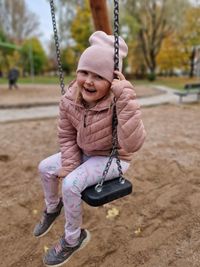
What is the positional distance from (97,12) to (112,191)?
3.19m

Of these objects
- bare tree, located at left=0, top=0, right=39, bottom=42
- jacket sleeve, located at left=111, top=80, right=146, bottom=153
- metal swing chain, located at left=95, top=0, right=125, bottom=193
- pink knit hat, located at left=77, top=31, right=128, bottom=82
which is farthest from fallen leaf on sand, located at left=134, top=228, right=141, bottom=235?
bare tree, located at left=0, top=0, right=39, bottom=42

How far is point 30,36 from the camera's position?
39.3m

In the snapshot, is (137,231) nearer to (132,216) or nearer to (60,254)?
(132,216)

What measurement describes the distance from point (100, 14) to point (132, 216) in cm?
285

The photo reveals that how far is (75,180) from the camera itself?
1908 mm

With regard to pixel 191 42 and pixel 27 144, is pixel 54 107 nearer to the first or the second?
pixel 27 144

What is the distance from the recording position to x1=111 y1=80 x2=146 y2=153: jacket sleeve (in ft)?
5.85

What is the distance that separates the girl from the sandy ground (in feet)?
1.43

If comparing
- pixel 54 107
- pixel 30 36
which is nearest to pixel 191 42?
pixel 54 107

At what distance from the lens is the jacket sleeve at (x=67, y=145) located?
2080 millimetres

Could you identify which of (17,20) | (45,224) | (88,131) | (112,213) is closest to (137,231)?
(112,213)

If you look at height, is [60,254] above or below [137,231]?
above

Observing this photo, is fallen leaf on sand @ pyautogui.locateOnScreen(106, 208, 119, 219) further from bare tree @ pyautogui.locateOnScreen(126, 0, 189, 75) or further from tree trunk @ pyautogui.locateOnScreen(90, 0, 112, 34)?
bare tree @ pyautogui.locateOnScreen(126, 0, 189, 75)

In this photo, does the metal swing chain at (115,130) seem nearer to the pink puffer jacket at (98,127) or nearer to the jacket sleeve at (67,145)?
the pink puffer jacket at (98,127)
